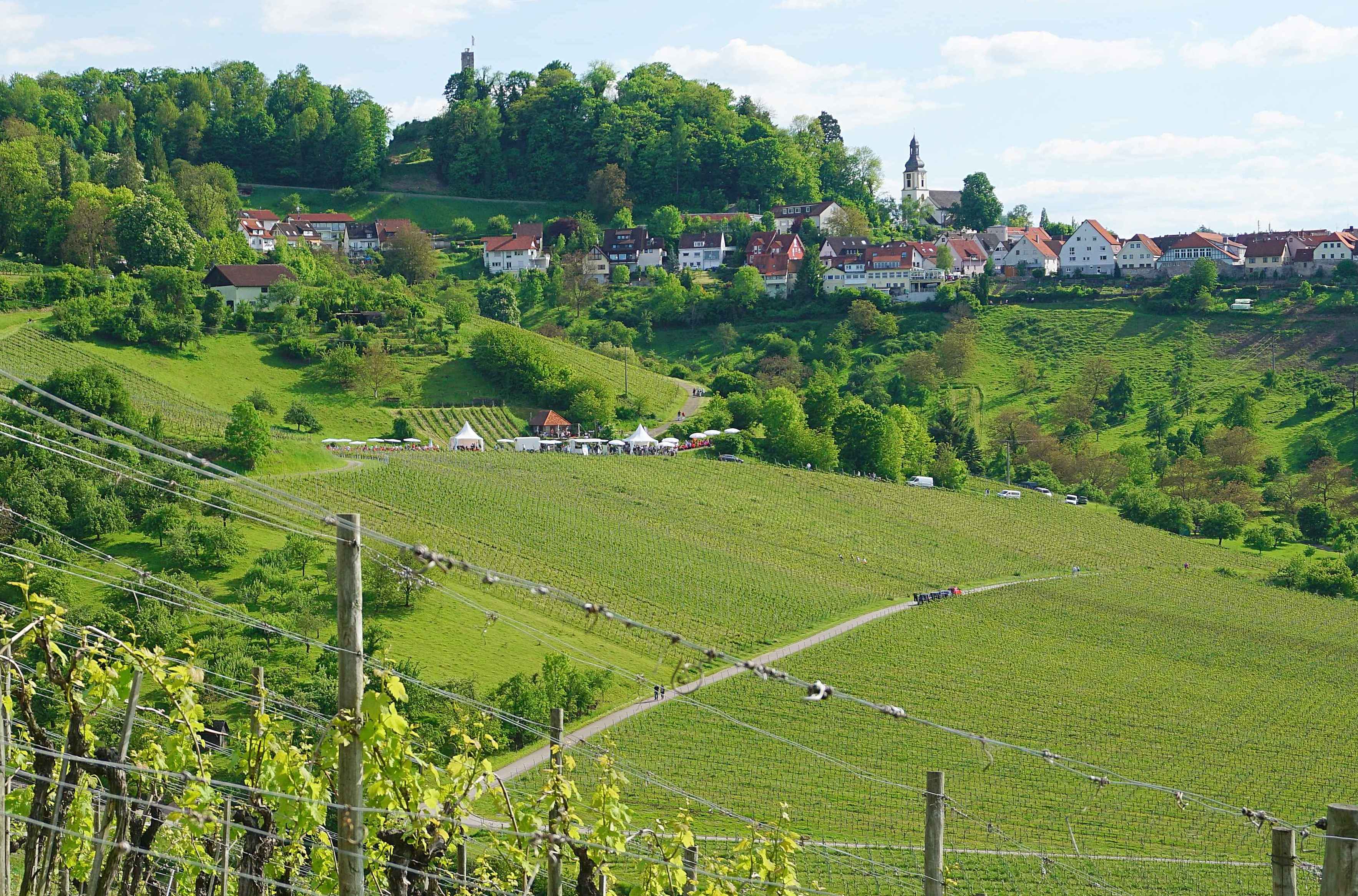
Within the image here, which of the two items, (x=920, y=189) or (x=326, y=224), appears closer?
(x=326, y=224)

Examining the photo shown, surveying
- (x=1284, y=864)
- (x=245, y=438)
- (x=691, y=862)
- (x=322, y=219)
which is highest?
(x=322, y=219)

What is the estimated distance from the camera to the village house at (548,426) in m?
63.7

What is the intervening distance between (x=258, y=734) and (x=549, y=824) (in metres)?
2.42

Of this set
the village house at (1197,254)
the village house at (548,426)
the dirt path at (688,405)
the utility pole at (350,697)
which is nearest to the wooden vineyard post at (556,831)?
the utility pole at (350,697)

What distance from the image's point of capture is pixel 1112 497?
64312 millimetres

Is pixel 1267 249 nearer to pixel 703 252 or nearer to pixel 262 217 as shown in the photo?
pixel 703 252

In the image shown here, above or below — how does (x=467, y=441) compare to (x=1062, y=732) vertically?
above

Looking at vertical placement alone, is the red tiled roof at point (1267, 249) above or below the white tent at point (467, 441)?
above

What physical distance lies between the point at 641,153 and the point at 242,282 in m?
50.9

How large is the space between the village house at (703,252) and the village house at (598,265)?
544cm

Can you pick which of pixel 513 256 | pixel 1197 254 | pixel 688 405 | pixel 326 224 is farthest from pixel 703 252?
pixel 1197 254

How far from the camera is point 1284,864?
24.8 ft

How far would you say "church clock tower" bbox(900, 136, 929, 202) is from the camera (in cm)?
12938

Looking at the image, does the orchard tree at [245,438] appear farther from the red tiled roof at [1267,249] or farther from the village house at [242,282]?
Answer: the red tiled roof at [1267,249]
